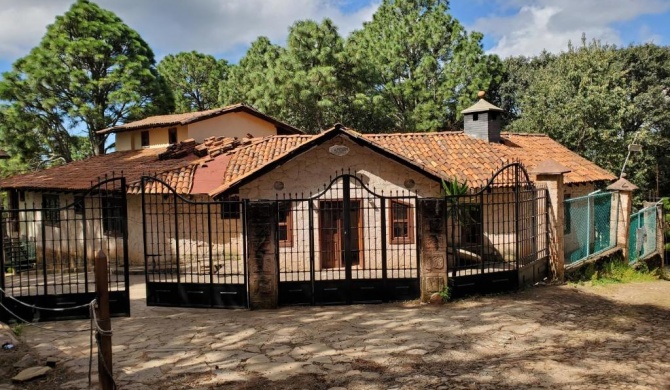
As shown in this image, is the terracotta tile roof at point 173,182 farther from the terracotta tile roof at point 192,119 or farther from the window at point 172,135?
the window at point 172,135

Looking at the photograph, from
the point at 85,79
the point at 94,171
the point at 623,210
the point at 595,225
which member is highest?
the point at 85,79

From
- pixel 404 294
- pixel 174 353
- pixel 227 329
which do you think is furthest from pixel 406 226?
pixel 174 353

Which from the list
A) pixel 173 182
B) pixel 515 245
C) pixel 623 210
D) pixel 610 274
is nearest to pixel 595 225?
pixel 623 210

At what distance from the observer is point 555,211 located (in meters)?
11.4

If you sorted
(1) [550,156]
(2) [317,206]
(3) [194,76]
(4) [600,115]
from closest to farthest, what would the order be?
(2) [317,206] → (1) [550,156] → (4) [600,115] → (3) [194,76]

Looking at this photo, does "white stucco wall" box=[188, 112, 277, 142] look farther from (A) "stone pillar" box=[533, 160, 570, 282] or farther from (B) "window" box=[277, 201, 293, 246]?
(A) "stone pillar" box=[533, 160, 570, 282]

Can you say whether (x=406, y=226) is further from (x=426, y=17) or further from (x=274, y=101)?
(x=426, y=17)

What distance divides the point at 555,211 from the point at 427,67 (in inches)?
795

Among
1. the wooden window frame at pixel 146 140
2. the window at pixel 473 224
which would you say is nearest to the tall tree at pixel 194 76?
the wooden window frame at pixel 146 140

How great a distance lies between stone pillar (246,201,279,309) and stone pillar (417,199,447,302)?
2970mm

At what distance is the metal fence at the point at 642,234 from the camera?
563 inches

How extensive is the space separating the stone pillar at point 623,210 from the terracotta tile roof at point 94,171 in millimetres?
14475

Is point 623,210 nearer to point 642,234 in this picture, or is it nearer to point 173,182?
point 642,234

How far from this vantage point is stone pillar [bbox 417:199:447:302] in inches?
380
